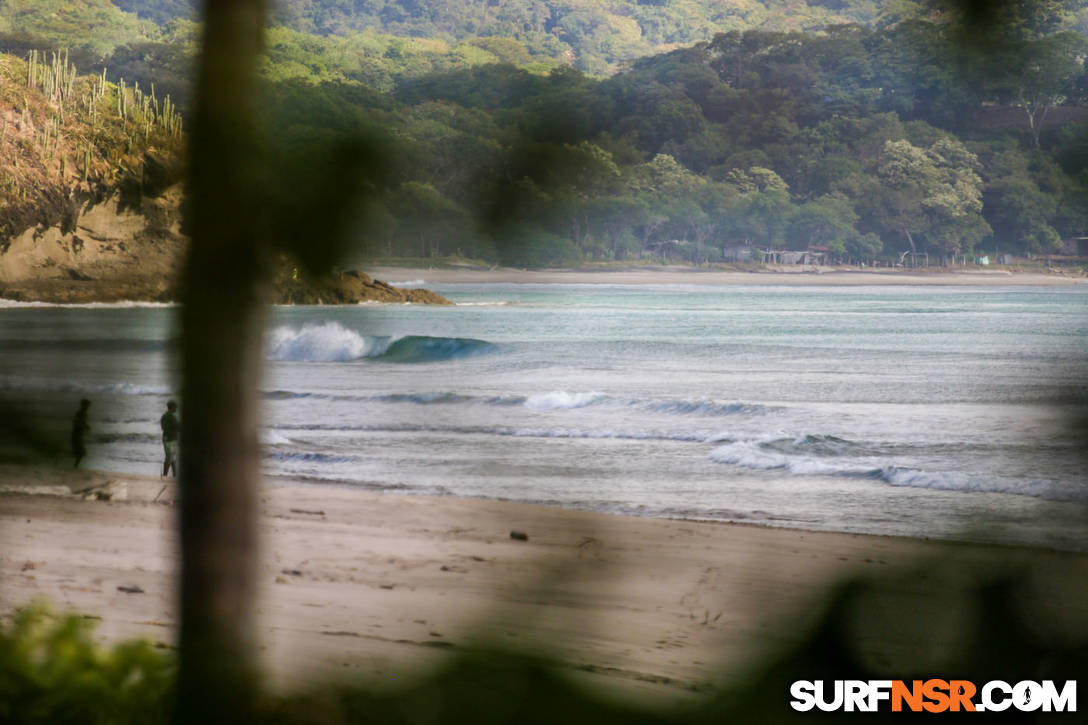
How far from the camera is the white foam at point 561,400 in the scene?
13816 millimetres

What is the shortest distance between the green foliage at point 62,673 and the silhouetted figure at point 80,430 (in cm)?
12

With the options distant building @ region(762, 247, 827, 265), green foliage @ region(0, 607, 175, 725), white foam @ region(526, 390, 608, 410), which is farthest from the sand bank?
white foam @ region(526, 390, 608, 410)

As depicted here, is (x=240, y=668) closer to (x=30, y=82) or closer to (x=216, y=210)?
(x=216, y=210)

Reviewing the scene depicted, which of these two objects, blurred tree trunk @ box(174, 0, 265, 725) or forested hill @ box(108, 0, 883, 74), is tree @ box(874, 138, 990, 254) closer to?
forested hill @ box(108, 0, 883, 74)

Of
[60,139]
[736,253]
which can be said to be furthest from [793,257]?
[60,139]

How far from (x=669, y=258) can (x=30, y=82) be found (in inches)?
16.2

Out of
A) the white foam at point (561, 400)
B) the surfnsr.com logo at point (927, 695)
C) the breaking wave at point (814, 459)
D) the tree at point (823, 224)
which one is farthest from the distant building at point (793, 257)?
the white foam at point (561, 400)

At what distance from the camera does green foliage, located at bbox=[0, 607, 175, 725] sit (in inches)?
22.9

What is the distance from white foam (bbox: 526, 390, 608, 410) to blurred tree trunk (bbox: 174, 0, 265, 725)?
1308 centimetres

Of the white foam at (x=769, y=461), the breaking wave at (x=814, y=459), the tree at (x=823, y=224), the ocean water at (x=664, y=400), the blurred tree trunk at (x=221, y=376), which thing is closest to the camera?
the blurred tree trunk at (x=221, y=376)

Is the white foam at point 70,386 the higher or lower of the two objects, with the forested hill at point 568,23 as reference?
lower

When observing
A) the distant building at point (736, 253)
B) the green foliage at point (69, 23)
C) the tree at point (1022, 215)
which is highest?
the green foliage at point (69, 23)

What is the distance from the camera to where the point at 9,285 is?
0.50 metres

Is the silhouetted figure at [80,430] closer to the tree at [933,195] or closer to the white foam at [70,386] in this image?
the white foam at [70,386]
